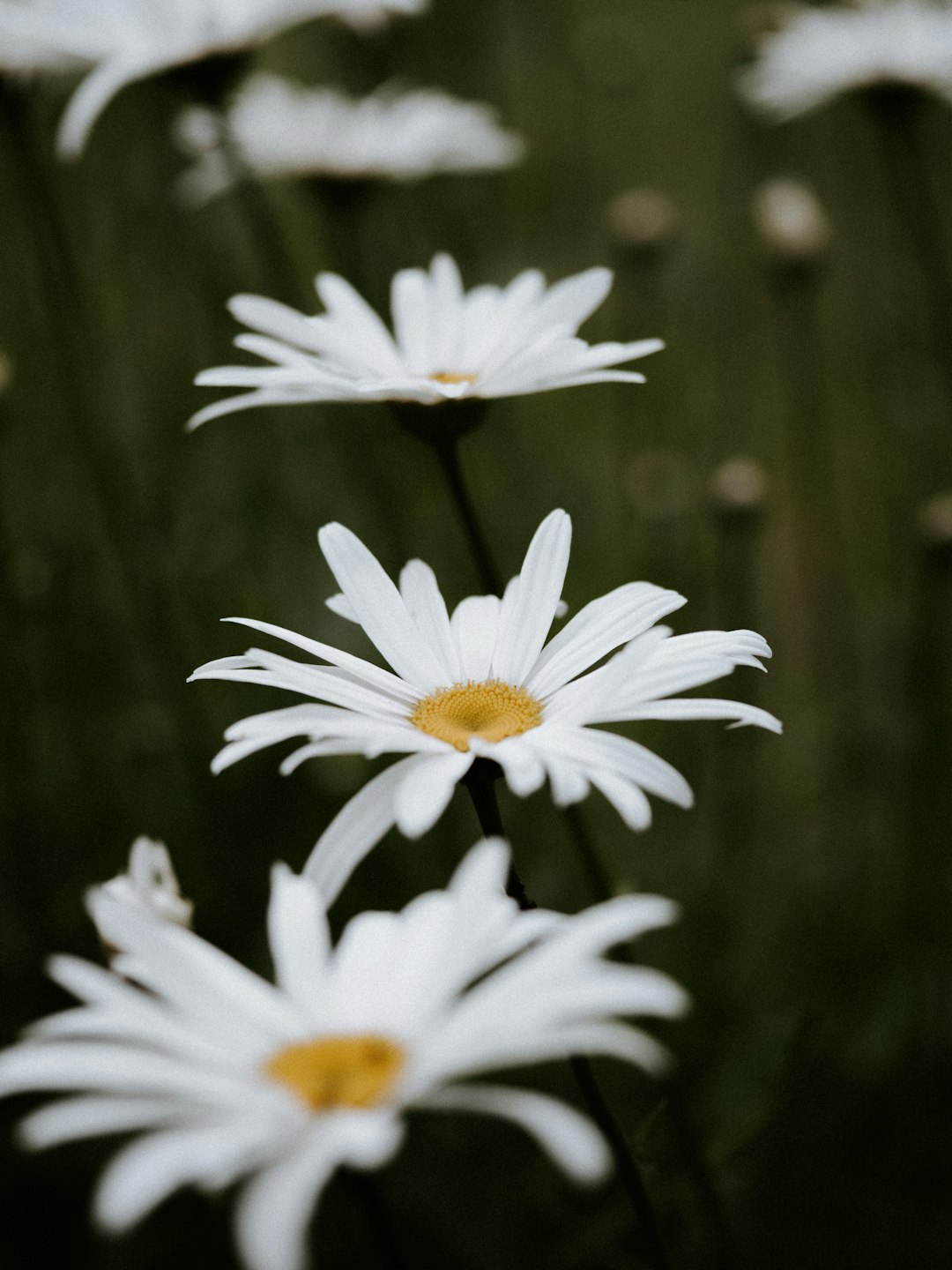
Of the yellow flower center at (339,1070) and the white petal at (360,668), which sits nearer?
the yellow flower center at (339,1070)

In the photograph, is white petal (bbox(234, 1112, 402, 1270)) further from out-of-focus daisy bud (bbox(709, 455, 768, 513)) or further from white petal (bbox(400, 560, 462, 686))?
out-of-focus daisy bud (bbox(709, 455, 768, 513))

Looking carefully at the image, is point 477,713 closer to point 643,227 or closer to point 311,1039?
point 311,1039

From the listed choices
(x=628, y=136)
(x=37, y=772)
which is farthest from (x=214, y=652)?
(x=628, y=136)

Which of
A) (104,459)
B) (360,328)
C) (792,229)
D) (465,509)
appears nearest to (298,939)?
(465,509)

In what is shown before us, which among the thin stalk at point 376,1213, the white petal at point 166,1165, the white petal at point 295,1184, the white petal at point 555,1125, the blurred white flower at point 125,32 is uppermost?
the blurred white flower at point 125,32

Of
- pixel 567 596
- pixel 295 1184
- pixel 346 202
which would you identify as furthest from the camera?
pixel 567 596

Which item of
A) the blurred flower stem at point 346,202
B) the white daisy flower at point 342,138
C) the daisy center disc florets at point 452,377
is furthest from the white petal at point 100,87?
the daisy center disc florets at point 452,377

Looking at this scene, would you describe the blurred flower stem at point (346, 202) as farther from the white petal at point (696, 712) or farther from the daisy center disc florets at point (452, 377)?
the white petal at point (696, 712)
